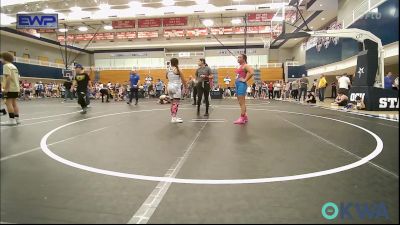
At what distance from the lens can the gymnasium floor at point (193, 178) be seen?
2.00 meters

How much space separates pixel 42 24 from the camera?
53.3ft

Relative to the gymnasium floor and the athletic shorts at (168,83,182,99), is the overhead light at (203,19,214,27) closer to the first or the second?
the athletic shorts at (168,83,182,99)

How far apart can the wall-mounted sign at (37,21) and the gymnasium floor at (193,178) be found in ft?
41.1

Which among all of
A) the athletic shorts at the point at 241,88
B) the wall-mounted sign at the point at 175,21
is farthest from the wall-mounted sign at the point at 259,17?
the athletic shorts at the point at 241,88

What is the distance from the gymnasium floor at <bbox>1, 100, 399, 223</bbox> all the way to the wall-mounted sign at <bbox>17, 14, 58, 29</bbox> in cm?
1253

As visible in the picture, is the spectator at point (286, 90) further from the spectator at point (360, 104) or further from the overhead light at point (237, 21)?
the spectator at point (360, 104)

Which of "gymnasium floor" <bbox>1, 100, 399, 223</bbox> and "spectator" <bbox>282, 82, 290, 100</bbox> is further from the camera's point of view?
"spectator" <bbox>282, 82, 290, 100</bbox>

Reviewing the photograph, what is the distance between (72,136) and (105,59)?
39569mm

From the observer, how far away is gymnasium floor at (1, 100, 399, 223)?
2004 mm

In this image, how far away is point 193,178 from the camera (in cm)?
283

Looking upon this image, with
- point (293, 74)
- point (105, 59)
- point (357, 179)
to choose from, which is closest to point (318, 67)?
point (293, 74)

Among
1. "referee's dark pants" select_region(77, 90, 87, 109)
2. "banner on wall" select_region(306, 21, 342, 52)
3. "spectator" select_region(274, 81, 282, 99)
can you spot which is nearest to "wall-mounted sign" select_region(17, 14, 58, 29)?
"referee's dark pants" select_region(77, 90, 87, 109)

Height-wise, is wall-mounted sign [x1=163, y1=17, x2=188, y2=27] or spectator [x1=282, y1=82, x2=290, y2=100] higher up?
wall-mounted sign [x1=163, y1=17, x2=188, y2=27]

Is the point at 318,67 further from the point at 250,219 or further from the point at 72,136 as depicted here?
the point at 250,219
